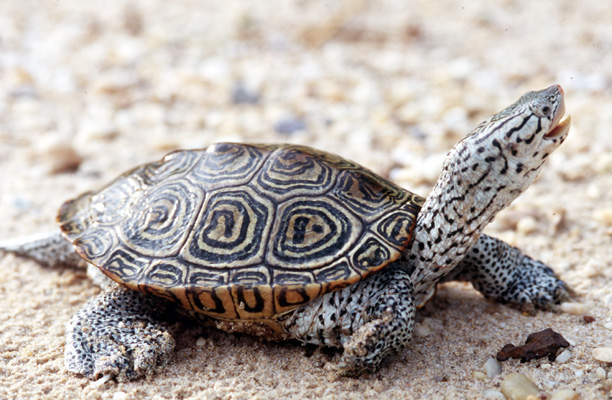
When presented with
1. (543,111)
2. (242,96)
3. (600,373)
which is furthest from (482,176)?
(242,96)

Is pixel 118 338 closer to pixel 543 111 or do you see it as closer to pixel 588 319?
pixel 543 111

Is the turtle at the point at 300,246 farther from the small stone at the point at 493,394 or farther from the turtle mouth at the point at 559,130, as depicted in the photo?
the small stone at the point at 493,394

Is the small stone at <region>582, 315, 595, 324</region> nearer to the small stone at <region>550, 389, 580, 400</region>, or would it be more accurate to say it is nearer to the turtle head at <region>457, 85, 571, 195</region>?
the small stone at <region>550, 389, 580, 400</region>

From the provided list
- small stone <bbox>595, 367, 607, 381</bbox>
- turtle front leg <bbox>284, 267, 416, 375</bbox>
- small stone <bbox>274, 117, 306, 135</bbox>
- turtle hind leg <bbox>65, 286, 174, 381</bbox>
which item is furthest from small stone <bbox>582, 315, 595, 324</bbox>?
small stone <bbox>274, 117, 306, 135</bbox>

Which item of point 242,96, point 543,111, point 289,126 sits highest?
point 543,111

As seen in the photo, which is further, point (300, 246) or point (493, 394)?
point (300, 246)

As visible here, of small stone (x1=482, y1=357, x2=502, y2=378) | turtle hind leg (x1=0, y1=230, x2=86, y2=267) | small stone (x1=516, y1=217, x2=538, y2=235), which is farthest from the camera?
Result: small stone (x1=516, y1=217, x2=538, y2=235)

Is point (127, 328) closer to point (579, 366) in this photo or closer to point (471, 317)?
point (471, 317)
